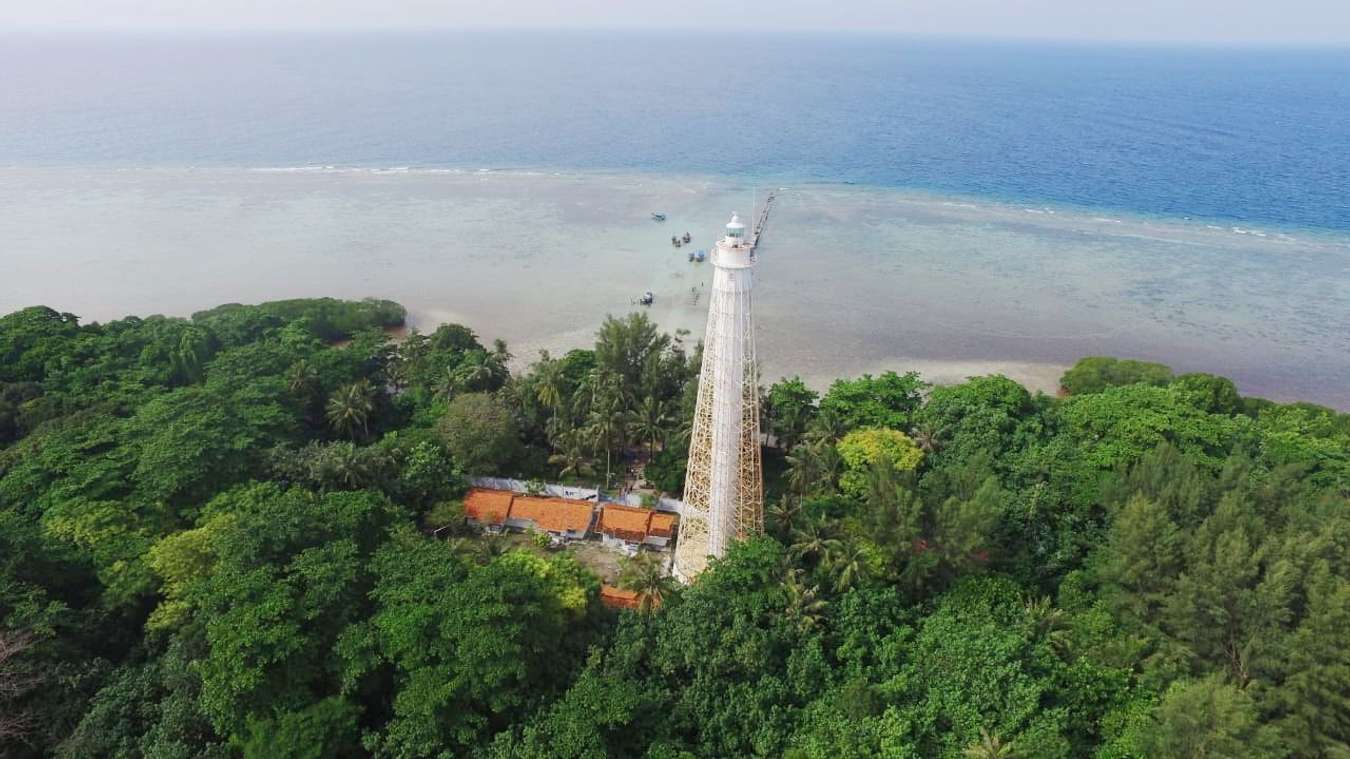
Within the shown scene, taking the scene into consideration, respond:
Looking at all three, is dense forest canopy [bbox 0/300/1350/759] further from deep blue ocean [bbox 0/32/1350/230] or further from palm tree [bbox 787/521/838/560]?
deep blue ocean [bbox 0/32/1350/230]

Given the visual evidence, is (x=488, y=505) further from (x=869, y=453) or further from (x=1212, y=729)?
(x=1212, y=729)

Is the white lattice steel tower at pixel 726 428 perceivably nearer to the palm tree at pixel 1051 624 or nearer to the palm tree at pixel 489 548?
the palm tree at pixel 489 548

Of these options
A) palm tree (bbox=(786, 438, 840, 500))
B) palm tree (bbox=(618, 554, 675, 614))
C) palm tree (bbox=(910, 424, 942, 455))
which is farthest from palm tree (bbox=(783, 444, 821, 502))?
palm tree (bbox=(618, 554, 675, 614))

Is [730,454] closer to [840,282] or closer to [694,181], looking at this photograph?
A: [840,282]

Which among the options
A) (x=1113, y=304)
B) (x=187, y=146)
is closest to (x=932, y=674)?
(x=1113, y=304)

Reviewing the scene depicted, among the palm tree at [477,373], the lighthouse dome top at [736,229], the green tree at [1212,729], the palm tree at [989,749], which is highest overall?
the lighthouse dome top at [736,229]

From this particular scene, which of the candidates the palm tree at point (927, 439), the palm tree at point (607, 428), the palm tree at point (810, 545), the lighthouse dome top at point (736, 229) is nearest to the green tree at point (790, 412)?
the palm tree at point (927, 439)
